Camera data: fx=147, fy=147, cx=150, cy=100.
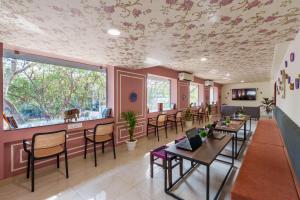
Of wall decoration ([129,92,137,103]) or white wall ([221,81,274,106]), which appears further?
white wall ([221,81,274,106])

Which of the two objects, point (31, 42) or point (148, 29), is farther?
point (31, 42)

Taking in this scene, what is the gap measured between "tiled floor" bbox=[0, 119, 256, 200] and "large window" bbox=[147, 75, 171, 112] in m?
2.63

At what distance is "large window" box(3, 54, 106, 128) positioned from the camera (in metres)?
2.60

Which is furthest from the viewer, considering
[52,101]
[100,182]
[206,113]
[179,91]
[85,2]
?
[206,113]

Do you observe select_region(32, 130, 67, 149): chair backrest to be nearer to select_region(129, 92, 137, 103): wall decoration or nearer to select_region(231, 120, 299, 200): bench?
select_region(129, 92, 137, 103): wall decoration

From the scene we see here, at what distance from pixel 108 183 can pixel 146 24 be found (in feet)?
7.47

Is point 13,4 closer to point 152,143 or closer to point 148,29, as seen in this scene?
point 148,29

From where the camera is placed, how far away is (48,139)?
2.19m

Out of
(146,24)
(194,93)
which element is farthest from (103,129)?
(194,93)

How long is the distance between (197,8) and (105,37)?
4.14ft

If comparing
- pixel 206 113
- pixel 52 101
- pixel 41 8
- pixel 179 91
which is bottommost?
pixel 206 113

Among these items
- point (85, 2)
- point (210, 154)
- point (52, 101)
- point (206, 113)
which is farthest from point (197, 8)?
point (206, 113)

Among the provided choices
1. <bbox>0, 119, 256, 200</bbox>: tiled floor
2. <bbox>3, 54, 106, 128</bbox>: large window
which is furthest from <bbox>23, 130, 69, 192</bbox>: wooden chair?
<bbox>3, 54, 106, 128</bbox>: large window

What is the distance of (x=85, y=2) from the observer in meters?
1.29
